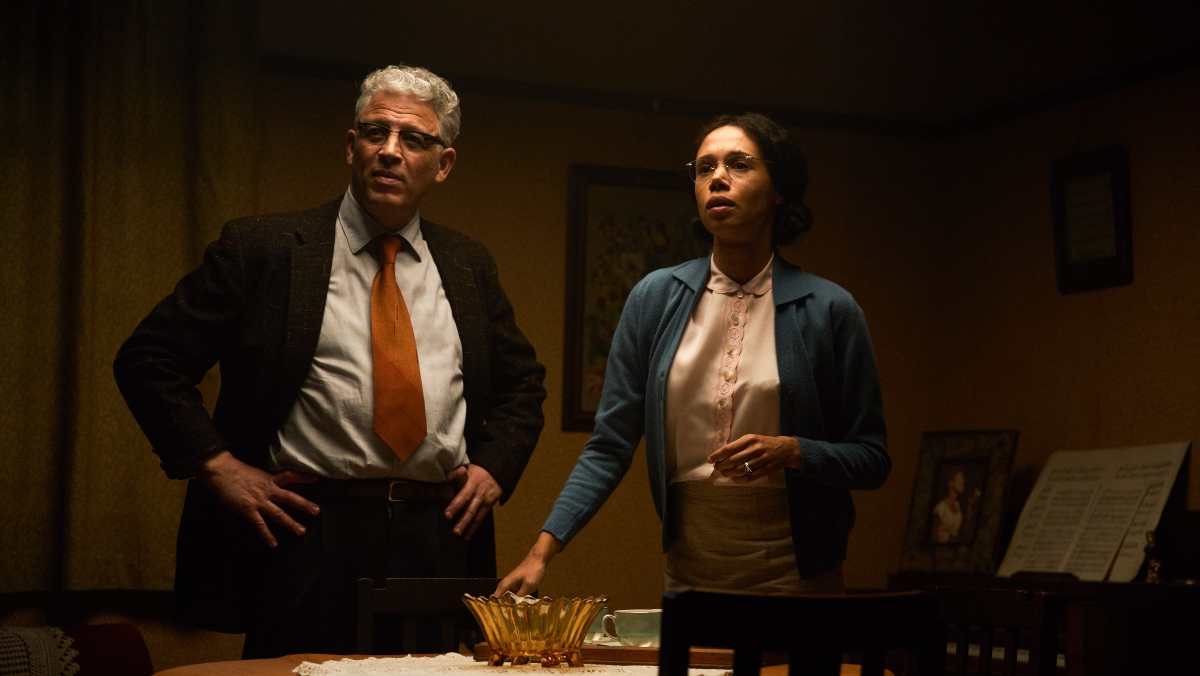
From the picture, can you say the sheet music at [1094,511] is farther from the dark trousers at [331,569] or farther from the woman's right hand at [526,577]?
the woman's right hand at [526,577]

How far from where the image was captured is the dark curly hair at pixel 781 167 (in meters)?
2.42

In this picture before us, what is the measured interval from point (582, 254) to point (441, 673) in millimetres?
2959

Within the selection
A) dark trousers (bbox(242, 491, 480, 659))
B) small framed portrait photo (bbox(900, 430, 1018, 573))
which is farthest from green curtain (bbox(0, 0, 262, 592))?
small framed portrait photo (bbox(900, 430, 1018, 573))

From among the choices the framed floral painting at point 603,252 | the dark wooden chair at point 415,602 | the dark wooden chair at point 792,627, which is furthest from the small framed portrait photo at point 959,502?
A: the dark wooden chair at point 792,627

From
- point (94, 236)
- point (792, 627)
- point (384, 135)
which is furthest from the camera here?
point (94, 236)

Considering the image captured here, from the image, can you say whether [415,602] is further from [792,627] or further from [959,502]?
[959,502]

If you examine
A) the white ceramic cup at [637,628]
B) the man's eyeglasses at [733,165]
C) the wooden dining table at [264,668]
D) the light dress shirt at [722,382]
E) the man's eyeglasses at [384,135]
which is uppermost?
the man's eyeglasses at [384,135]

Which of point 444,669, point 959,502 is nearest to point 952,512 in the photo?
point 959,502

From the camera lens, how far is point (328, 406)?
8.18ft

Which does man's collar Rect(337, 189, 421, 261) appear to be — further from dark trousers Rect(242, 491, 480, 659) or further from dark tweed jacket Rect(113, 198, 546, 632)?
dark trousers Rect(242, 491, 480, 659)

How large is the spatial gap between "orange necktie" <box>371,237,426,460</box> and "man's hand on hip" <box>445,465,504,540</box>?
16 centimetres

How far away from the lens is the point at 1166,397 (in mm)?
4066

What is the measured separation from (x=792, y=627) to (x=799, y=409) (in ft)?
3.44

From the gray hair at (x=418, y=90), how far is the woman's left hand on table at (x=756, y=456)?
1029 mm
